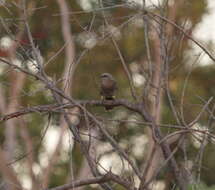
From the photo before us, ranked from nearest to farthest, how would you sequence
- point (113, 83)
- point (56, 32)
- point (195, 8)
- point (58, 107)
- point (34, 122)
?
point (58, 107) → point (113, 83) → point (195, 8) → point (34, 122) → point (56, 32)

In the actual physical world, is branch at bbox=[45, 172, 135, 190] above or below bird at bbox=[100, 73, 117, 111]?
below

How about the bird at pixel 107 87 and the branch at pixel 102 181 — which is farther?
the bird at pixel 107 87

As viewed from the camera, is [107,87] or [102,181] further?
[107,87]

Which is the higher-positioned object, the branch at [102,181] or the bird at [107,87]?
the bird at [107,87]

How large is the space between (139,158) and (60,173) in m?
1.68

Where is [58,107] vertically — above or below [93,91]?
below

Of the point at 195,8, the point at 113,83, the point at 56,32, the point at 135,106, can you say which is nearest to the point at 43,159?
the point at 56,32

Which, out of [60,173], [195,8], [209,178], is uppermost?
[195,8]

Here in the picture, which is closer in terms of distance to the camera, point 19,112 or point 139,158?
point 19,112

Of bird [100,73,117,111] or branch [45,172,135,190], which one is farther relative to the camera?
bird [100,73,117,111]

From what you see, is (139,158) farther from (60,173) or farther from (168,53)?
(168,53)

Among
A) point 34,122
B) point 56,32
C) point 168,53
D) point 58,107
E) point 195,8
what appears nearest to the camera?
point 58,107

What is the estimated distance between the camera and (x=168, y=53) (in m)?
4.40

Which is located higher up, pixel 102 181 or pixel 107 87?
pixel 107 87
